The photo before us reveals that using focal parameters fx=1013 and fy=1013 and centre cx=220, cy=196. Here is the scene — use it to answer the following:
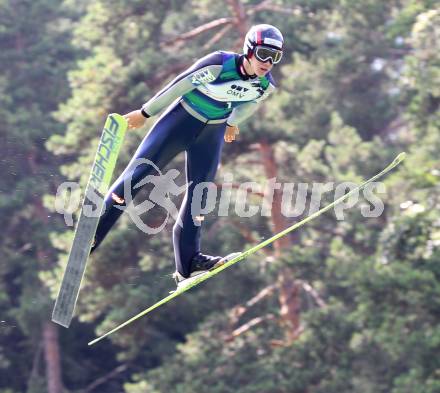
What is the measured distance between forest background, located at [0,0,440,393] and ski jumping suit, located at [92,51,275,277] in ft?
14.1

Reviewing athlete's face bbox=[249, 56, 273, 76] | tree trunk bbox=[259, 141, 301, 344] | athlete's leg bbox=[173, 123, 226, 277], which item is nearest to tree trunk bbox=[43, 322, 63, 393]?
tree trunk bbox=[259, 141, 301, 344]

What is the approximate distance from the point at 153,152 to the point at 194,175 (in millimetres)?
426

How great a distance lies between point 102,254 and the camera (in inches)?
707

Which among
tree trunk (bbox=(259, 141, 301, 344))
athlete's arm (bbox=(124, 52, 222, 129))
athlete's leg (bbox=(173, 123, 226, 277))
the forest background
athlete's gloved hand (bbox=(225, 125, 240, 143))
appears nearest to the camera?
athlete's arm (bbox=(124, 52, 222, 129))

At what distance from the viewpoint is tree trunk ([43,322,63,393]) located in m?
23.6

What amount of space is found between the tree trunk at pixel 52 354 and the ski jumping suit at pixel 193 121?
53.4 feet

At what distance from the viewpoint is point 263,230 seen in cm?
1938

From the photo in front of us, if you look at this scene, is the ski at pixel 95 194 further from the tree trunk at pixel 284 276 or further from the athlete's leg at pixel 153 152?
the tree trunk at pixel 284 276

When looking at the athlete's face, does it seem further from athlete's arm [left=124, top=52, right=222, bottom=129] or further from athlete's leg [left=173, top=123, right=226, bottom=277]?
athlete's leg [left=173, top=123, right=226, bottom=277]

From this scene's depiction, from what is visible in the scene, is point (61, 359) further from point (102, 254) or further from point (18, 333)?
point (102, 254)

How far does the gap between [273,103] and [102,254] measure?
13.6ft

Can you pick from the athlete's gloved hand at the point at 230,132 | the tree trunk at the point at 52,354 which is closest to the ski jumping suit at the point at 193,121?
→ the athlete's gloved hand at the point at 230,132

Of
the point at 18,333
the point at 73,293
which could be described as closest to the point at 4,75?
the point at 18,333

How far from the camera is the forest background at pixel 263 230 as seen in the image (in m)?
15.8
